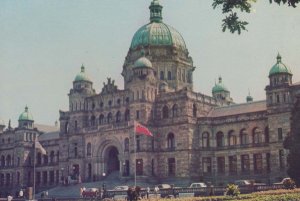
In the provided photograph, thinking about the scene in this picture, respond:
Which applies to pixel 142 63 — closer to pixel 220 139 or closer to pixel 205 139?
pixel 205 139

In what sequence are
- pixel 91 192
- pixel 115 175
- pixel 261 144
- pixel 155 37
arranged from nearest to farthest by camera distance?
pixel 91 192 → pixel 261 144 → pixel 115 175 → pixel 155 37

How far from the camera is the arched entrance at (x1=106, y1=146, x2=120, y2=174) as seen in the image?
8350 cm

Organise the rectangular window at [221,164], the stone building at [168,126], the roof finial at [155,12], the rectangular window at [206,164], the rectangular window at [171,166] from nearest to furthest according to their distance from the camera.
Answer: the stone building at [168,126], the rectangular window at [171,166], the rectangular window at [221,164], the rectangular window at [206,164], the roof finial at [155,12]

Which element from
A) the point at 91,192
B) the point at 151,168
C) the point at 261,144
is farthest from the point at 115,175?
the point at 261,144

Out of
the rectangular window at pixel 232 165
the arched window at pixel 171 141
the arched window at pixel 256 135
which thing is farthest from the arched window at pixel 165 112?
the arched window at pixel 256 135

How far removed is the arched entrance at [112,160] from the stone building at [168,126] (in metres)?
0.16

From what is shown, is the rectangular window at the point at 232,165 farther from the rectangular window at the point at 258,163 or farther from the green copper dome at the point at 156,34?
the green copper dome at the point at 156,34

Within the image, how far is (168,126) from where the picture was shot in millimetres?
78562

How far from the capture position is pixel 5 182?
106 meters

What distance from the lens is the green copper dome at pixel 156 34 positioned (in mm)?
90875

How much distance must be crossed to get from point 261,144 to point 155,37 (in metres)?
29.0

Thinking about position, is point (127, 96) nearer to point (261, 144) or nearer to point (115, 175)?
point (115, 175)

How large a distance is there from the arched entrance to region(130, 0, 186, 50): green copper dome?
2000cm

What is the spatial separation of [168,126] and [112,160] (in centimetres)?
1260
